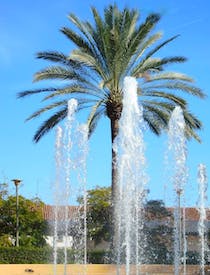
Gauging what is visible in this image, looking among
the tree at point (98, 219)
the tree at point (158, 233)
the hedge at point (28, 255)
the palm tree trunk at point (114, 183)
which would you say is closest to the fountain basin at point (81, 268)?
the palm tree trunk at point (114, 183)

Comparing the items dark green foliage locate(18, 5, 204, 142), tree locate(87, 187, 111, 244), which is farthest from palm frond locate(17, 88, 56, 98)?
tree locate(87, 187, 111, 244)

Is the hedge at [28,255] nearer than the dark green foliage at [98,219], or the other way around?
the hedge at [28,255]

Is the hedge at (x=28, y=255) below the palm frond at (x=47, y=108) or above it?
below

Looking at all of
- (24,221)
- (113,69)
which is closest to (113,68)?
(113,69)

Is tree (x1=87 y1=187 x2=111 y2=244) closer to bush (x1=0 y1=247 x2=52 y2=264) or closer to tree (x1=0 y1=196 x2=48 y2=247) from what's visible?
tree (x1=0 y1=196 x2=48 y2=247)

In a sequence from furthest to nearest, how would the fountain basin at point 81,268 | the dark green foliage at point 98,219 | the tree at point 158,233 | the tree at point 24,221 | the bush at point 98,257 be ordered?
the dark green foliage at point 98,219 → the tree at point 24,221 → the tree at point 158,233 → the bush at point 98,257 → the fountain basin at point 81,268

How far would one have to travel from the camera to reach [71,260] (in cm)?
2202

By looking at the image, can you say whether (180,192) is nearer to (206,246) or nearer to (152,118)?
(152,118)

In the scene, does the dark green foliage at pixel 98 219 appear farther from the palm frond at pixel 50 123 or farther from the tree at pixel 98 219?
the palm frond at pixel 50 123

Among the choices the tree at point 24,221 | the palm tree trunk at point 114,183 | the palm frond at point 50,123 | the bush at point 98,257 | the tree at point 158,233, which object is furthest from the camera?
the tree at point 24,221

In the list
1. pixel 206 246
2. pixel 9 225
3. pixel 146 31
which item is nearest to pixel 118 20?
pixel 146 31

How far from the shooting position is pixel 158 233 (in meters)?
26.8

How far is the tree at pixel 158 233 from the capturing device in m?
24.2

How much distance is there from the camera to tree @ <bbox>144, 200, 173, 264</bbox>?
79.5 ft
